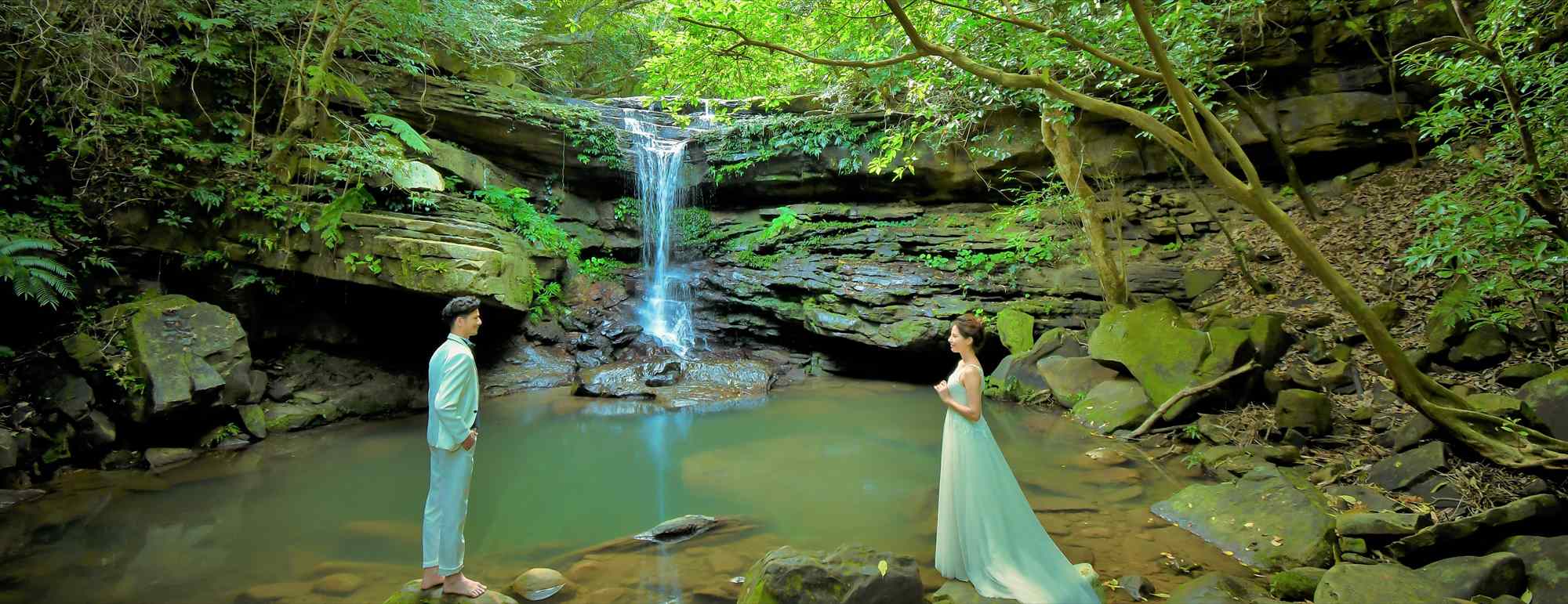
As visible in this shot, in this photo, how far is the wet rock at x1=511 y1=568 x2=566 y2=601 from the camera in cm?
387

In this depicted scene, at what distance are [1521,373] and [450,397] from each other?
25.7 ft

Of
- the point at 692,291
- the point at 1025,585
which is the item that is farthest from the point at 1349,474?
the point at 692,291

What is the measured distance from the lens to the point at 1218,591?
3316 millimetres

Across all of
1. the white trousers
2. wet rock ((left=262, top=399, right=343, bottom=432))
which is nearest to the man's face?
the white trousers

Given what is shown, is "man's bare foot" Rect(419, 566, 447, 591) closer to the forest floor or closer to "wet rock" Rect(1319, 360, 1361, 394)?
the forest floor

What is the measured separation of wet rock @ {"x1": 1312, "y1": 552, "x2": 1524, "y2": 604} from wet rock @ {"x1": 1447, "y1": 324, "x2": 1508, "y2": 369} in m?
3.56

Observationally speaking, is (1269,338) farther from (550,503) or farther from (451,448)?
(451,448)

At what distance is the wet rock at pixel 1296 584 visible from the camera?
3.46m

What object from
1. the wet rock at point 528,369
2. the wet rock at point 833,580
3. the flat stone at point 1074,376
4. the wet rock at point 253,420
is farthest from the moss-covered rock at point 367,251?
the flat stone at point 1074,376

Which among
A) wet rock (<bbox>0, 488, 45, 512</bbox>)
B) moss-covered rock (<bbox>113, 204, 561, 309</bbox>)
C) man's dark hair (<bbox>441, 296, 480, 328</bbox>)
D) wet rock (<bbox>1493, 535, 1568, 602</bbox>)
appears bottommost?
wet rock (<bbox>0, 488, 45, 512</bbox>)

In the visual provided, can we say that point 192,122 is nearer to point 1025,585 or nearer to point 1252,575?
point 1025,585

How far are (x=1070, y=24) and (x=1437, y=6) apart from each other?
6.28 meters

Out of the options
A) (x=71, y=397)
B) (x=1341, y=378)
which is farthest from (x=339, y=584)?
(x=1341, y=378)

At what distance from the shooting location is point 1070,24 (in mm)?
6582
